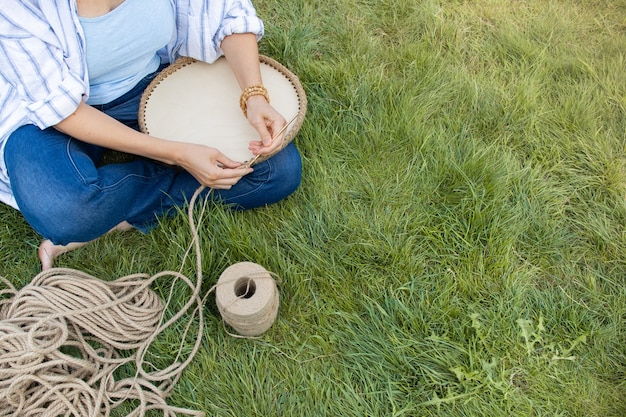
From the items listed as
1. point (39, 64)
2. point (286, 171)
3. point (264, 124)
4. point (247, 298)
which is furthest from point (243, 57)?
point (247, 298)

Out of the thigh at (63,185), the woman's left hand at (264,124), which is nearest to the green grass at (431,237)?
the thigh at (63,185)

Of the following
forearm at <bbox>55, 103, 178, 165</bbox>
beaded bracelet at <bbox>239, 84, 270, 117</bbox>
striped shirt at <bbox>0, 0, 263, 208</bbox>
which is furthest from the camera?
beaded bracelet at <bbox>239, 84, 270, 117</bbox>

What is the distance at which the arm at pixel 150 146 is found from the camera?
1.21m

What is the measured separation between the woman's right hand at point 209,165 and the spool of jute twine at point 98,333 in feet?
0.64

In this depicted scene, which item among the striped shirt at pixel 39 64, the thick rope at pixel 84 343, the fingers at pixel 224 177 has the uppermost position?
the striped shirt at pixel 39 64

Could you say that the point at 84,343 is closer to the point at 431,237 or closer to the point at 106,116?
the point at 106,116

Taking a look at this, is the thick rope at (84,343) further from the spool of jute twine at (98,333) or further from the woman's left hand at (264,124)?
the woman's left hand at (264,124)

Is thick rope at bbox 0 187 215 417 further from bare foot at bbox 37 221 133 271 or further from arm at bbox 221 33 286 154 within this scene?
arm at bbox 221 33 286 154

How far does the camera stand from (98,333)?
1252 mm

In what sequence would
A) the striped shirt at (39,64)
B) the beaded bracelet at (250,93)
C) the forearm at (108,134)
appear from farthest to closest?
the beaded bracelet at (250,93), the forearm at (108,134), the striped shirt at (39,64)

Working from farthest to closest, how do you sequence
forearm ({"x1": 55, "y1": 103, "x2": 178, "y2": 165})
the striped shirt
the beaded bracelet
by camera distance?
the beaded bracelet
forearm ({"x1": 55, "y1": 103, "x2": 178, "y2": 165})
the striped shirt

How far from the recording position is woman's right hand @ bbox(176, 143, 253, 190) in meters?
1.23

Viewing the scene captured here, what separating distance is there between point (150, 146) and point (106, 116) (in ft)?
0.46

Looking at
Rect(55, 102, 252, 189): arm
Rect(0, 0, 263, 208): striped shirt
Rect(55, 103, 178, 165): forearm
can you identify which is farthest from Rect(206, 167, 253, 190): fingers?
Rect(0, 0, 263, 208): striped shirt
